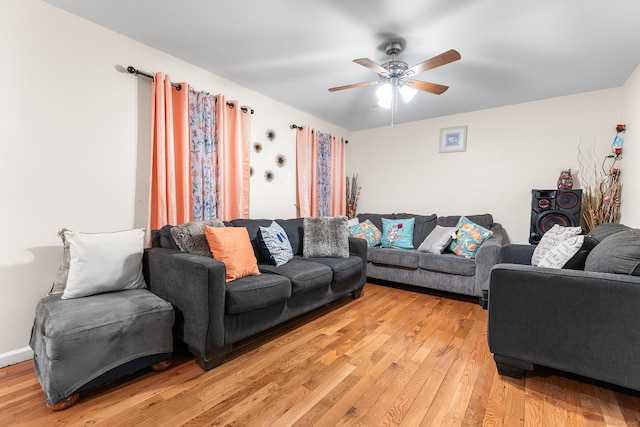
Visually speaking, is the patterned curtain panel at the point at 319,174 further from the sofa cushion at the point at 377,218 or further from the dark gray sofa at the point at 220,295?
the dark gray sofa at the point at 220,295

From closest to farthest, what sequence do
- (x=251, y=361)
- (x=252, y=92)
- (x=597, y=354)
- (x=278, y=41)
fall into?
(x=597, y=354)
(x=251, y=361)
(x=278, y=41)
(x=252, y=92)

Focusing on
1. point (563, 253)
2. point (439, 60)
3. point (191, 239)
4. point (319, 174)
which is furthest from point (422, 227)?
point (191, 239)

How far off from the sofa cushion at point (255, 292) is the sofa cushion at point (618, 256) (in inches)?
75.9

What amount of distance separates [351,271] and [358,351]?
954 mm

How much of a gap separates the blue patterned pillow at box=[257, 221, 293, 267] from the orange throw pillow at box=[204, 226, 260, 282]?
1.05 ft

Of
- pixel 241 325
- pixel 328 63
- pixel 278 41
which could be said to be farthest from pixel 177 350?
pixel 328 63

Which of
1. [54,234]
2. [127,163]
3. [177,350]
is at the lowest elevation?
[177,350]

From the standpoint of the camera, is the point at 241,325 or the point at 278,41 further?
the point at 278,41

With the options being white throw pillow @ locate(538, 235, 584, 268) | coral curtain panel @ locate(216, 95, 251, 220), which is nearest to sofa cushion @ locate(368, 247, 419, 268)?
white throw pillow @ locate(538, 235, 584, 268)

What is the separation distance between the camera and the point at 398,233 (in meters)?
4.01

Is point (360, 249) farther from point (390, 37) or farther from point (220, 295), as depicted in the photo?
point (390, 37)

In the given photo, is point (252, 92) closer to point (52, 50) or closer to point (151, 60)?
point (151, 60)

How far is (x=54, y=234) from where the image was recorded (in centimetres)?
206

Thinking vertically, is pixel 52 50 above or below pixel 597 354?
above
